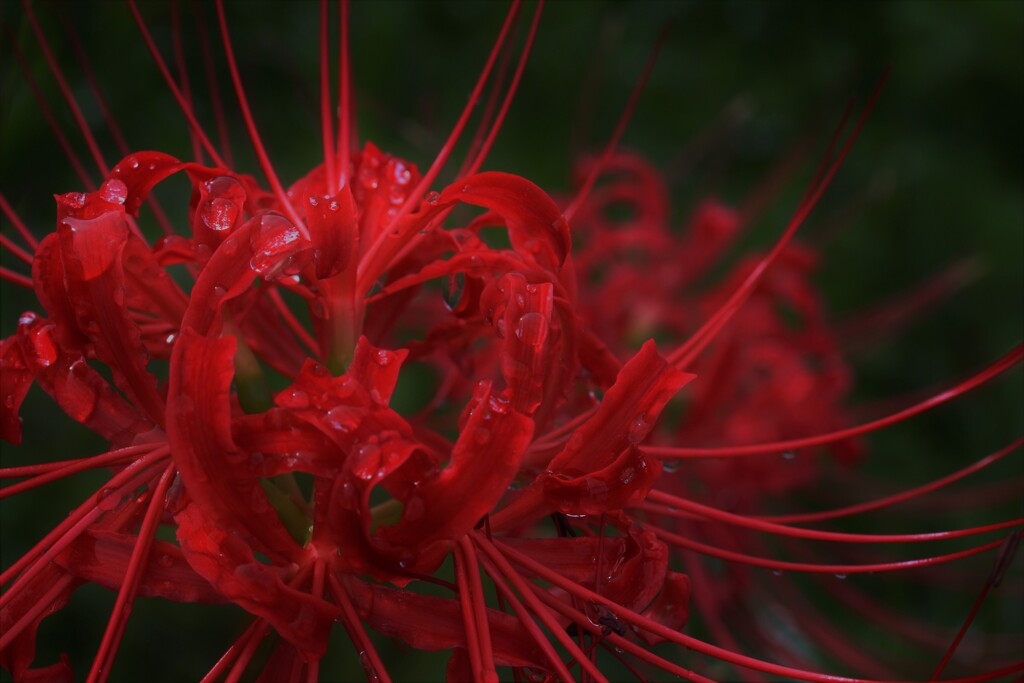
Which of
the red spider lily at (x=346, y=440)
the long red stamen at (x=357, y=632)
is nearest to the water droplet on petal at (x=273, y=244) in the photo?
the red spider lily at (x=346, y=440)

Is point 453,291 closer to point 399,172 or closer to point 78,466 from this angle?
point 399,172

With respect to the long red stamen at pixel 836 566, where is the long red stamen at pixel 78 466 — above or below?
below

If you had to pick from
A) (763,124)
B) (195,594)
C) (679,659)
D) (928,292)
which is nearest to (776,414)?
(679,659)

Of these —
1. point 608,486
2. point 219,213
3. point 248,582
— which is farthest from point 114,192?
point 608,486

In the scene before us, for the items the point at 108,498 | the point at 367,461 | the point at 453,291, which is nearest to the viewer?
the point at 367,461

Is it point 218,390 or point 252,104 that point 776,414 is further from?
point 218,390

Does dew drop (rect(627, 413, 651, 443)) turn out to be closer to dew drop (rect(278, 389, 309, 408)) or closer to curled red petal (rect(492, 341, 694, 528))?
curled red petal (rect(492, 341, 694, 528))

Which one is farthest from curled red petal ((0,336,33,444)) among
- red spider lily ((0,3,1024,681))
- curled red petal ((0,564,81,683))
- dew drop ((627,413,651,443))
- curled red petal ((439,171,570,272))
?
dew drop ((627,413,651,443))

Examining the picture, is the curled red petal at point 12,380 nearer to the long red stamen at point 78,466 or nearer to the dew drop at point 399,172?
the long red stamen at point 78,466

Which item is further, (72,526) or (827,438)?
(827,438)
